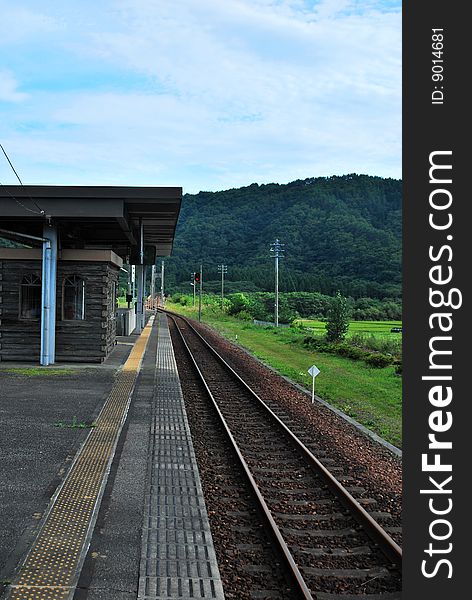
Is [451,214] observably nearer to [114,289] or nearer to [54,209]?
[54,209]

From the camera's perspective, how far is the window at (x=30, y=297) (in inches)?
691

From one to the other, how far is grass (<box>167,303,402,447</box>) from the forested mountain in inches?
2411

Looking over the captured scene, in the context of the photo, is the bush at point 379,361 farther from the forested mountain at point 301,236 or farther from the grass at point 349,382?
the forested mountain at point 301,236

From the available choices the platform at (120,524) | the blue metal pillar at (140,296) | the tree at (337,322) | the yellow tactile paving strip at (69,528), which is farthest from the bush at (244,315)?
the yellow tactile paving strip at (69,528)

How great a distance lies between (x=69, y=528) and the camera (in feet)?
18.6

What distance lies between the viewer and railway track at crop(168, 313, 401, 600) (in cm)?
493

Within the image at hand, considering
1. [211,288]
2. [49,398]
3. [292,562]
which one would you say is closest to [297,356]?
[49,398]

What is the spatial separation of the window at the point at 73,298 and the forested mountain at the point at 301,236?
7137cm

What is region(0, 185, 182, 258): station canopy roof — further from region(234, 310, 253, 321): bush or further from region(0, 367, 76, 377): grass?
region(234, 310, 253, 321): bush

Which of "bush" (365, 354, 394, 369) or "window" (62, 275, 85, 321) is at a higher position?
"window" (62, 275, 85, 321)

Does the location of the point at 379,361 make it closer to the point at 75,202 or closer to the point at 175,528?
the point at 75,202

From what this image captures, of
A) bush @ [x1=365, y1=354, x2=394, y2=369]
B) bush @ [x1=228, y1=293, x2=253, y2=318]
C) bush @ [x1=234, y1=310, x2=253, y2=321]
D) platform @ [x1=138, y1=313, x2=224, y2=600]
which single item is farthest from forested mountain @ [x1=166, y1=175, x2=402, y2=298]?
platform @ [x1=138, y1=313, x2=224, y2=600]

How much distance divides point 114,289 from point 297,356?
837cm

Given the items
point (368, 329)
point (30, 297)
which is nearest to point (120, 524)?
point (30, 297)
